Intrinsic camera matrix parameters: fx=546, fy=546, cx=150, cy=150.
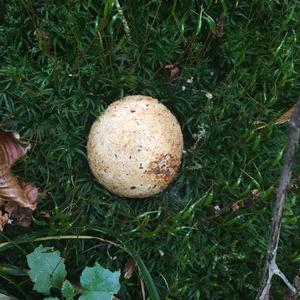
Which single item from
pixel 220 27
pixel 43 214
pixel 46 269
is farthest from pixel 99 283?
pixel 220 27

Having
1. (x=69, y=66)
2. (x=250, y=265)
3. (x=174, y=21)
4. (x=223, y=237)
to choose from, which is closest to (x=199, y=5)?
(x=174, y=21)

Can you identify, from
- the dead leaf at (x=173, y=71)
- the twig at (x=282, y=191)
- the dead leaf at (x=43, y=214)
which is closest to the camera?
the twig at (x=282, y=191)

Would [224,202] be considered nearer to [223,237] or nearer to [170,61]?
[223,237]

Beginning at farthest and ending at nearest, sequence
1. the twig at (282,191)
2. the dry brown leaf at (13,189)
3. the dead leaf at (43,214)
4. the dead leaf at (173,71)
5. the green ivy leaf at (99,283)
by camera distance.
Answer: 1. the dead leaf at (173,71)
2. the dead leaf at (43,214)
3. the dry brown leaf at (13,189)
4. the green ivy leaf at (99,283)
5. the twig at (282,191)

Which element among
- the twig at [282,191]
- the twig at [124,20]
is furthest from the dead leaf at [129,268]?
the twig at [124,20]

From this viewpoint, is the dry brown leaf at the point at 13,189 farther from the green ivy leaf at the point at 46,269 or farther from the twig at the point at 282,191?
the twig at the point at 282,191

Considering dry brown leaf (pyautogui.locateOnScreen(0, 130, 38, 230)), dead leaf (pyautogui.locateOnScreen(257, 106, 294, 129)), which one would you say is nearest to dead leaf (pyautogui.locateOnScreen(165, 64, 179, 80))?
dead leaf (pyautogui.locateOnScreen(257, 106, 294, 129))

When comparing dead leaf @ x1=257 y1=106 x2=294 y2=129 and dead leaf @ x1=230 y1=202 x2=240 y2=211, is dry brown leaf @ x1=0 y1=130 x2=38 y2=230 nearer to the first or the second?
dead leaf @ x1=230 y1=202 x2=240 y2=211
